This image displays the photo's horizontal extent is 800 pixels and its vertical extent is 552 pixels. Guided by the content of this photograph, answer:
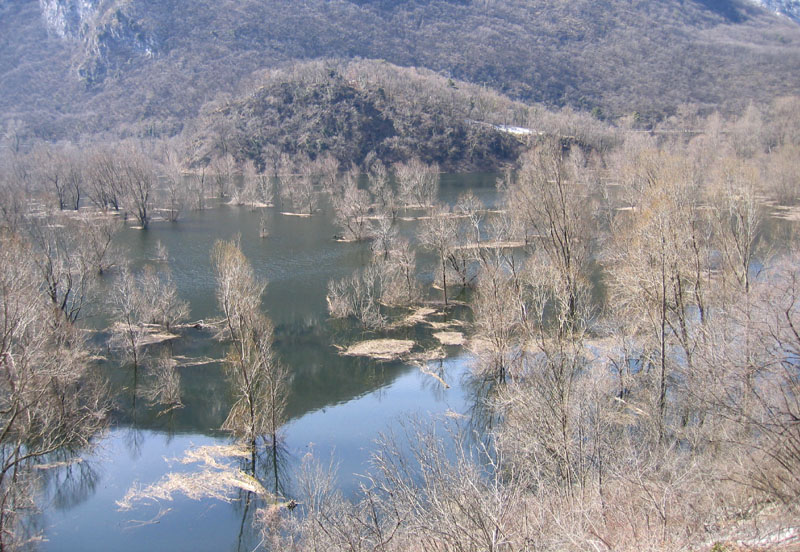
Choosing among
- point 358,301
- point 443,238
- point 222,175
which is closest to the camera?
point 443,238

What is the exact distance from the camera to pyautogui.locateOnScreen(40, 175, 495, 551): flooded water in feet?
61.5

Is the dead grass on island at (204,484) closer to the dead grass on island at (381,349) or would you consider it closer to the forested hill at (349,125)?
the dead grass on island at (381,349)

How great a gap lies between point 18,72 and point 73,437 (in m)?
200

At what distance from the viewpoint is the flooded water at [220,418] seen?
18.8m

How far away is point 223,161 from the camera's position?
10250cm

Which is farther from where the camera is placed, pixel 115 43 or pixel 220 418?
pixel 115 43

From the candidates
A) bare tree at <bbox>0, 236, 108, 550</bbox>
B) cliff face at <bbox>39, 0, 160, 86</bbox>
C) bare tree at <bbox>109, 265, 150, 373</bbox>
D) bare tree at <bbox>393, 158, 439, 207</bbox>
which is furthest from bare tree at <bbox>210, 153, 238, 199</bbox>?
cliff face at <bbox>39, 0, 160, 86</bbox>

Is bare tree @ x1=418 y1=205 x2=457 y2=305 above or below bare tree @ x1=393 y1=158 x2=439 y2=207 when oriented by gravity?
below

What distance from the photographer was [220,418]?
→ 25.2 meters

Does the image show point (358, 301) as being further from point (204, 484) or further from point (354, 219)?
point (354, 219)

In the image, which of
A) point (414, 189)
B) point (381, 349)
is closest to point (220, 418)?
point (381, 349)

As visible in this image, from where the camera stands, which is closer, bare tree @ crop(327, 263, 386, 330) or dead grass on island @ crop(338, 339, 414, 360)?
dead grass on island @ crop(338, 339, 414, 360)

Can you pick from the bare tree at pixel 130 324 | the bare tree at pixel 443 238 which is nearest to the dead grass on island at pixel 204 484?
the bare tree at pixel 130 324

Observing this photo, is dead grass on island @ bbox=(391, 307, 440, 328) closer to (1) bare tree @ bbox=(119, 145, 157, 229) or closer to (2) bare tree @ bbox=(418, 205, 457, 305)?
(2) bare tree @ bbox=(418, 205, 457, 305)
